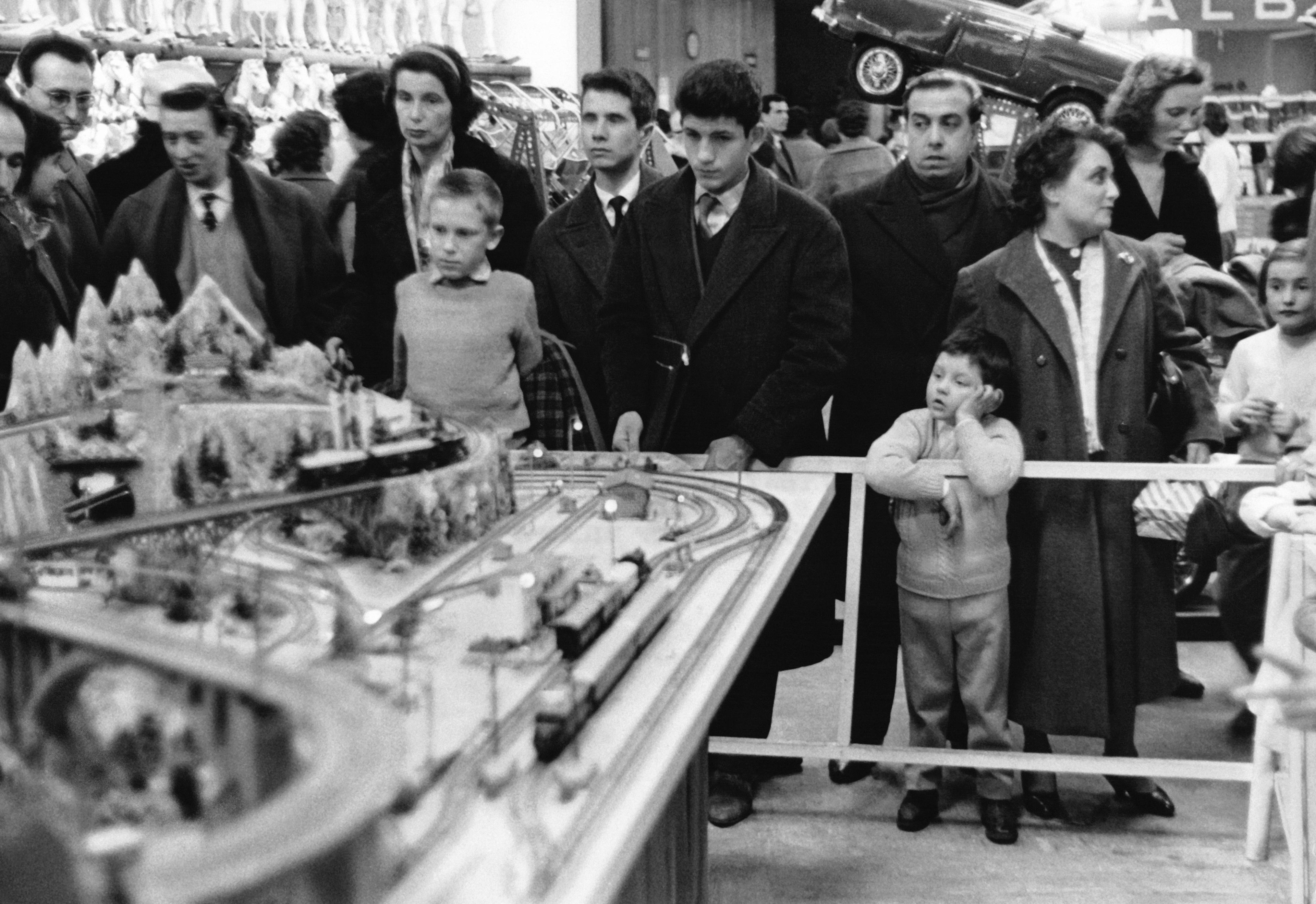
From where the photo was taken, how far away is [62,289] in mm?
4301

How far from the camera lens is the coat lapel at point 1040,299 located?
3984mm

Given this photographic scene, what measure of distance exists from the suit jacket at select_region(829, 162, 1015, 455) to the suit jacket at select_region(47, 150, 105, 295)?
205 cm

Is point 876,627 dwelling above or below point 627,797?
below

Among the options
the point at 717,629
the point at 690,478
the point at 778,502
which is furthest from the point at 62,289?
the point at 717,629

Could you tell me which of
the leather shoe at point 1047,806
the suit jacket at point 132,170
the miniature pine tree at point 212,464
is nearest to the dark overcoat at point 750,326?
the leather shoe at point 1047,806

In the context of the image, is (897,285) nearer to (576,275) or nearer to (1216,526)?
(576,275)

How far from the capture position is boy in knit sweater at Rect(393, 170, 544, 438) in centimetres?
370

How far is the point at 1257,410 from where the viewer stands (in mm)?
4305

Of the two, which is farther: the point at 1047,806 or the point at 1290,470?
the point at 1047,806

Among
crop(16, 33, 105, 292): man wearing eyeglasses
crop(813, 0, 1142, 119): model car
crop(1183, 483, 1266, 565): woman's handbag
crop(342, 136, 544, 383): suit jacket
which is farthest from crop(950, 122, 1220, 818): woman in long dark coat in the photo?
crop(813, 0, 1142, 119): model car

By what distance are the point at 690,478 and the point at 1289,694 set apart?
2035 millimetres

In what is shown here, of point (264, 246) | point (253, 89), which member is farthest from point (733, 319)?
point (253, 89)

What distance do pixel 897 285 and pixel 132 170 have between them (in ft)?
8.17

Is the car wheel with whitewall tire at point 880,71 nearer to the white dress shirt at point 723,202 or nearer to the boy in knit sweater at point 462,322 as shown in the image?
the white dress shirt at point 723,202
